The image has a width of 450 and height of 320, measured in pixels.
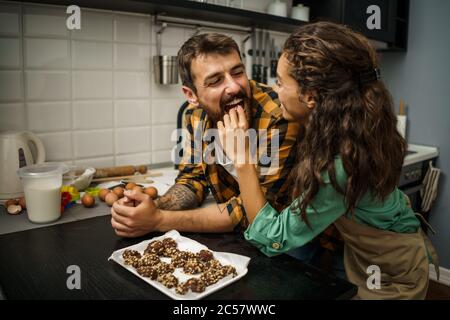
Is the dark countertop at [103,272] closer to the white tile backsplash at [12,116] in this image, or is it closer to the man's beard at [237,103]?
the man's beard at [237,103]

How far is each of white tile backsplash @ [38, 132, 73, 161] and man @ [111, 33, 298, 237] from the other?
1.68 ft

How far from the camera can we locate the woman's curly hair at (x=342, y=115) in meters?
0.93

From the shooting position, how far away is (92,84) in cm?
167

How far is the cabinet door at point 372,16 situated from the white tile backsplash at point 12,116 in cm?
173

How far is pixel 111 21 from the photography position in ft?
5.52

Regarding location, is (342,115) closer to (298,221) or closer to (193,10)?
(298,221)

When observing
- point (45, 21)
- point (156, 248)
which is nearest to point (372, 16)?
point (45, 21)

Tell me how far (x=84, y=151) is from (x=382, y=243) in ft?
4.06

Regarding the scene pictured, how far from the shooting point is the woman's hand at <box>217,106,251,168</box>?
106 centimetres

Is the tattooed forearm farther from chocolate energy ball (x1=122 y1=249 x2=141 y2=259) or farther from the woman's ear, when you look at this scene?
the woman's ear

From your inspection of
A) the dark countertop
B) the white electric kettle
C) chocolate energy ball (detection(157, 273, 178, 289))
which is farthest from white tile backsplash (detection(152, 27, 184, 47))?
chocolate energy ball (detection(157, 273, 178, 289))
